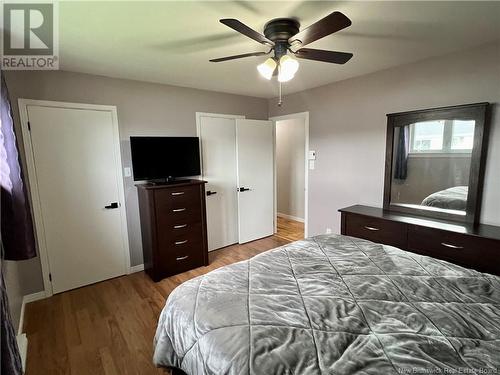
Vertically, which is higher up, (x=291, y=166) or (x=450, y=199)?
(x=291, y=166)

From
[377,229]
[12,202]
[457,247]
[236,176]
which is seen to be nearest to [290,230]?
[236,176]

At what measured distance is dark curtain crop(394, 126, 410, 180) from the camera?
8.97 feet

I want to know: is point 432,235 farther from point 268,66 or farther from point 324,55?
point 268,66

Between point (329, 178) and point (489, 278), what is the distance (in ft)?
7.08

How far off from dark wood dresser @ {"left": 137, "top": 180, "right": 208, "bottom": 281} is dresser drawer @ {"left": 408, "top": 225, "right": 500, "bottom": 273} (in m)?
2.33

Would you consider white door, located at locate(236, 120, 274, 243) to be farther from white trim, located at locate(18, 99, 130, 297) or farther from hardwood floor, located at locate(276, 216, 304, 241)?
white trim, located at locate(18, 99, 130, 297)

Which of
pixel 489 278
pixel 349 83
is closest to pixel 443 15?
pixel 349 83

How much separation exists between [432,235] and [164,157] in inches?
116

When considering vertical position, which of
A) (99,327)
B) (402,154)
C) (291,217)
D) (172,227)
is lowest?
(99,327)

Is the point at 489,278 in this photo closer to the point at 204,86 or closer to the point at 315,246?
the point at 315,246

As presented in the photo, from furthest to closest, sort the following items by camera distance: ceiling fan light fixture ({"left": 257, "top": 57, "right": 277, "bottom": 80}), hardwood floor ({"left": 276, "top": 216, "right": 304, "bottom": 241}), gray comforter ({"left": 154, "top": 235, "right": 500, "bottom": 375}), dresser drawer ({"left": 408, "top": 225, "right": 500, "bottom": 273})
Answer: hardwood floor ({"left": 276, "top": 216, "right": 304, "bottom": 241}) < dresser drawer ({"left": 408, "top": 225, "right": 500, "bottom": 273}) < ceiling fan light fixture ({"left": 257, "top": 57, "right": 277, "bottom": 80}) < gray comforter ({"left": 154, "top": 235, "right": 500, "bottom": 375})

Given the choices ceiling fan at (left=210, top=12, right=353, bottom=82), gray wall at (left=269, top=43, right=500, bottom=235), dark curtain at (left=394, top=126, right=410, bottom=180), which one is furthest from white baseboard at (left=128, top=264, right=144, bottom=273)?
dark curtain at (left=394, top=126, right=410, bottom=180)

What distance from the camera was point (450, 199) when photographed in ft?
8.10

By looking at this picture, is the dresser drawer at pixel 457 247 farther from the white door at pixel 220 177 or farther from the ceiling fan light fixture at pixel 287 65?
the white door at pixel 220 177
